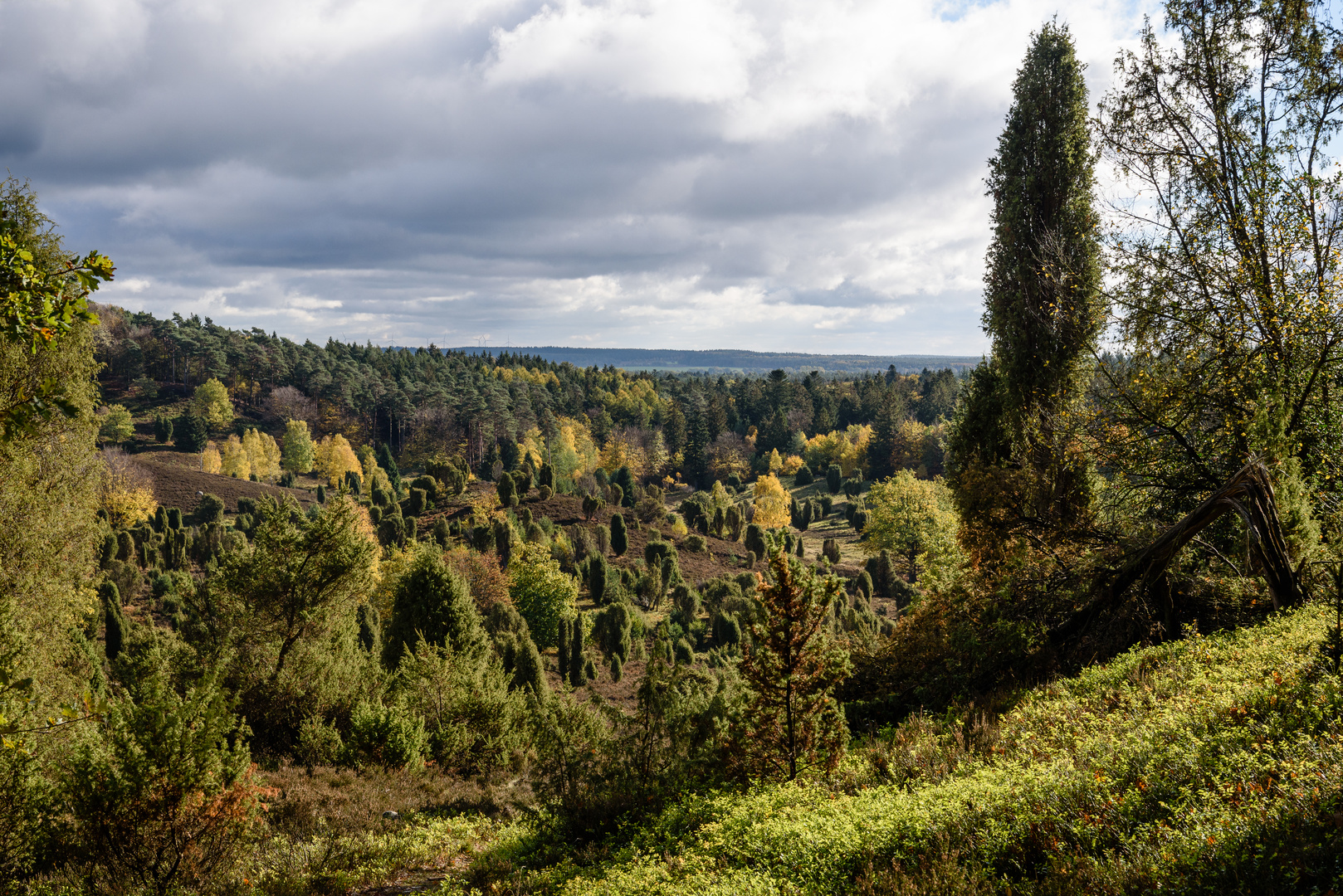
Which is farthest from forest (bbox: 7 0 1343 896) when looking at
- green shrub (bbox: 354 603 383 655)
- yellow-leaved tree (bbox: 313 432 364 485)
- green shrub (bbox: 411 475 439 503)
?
yellow-leaved tree (bbox: 313 432 364 485)

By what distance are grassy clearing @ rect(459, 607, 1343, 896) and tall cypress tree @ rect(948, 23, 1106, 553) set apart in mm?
4845

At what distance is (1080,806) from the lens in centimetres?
416

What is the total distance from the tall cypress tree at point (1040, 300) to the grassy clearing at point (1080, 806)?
4.84 meters

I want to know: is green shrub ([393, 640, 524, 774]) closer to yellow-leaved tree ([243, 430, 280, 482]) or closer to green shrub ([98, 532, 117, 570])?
green shrub ([98, 532, 117, 570])

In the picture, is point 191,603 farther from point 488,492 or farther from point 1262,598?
point 488,492

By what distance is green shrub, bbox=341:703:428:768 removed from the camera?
38.3ft

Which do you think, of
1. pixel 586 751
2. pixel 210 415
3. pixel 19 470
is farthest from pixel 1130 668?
pixel 210 415

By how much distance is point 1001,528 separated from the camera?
470 inches

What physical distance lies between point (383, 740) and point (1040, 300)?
1461 cm

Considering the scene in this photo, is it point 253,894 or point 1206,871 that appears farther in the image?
point 253,894

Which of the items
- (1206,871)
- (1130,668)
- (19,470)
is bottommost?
(1130,668)

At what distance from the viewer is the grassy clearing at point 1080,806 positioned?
330cm

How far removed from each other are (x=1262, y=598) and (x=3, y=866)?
1390 cm

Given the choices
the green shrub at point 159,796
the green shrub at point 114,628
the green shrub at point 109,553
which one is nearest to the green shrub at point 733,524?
the green shrub at point 114,628
